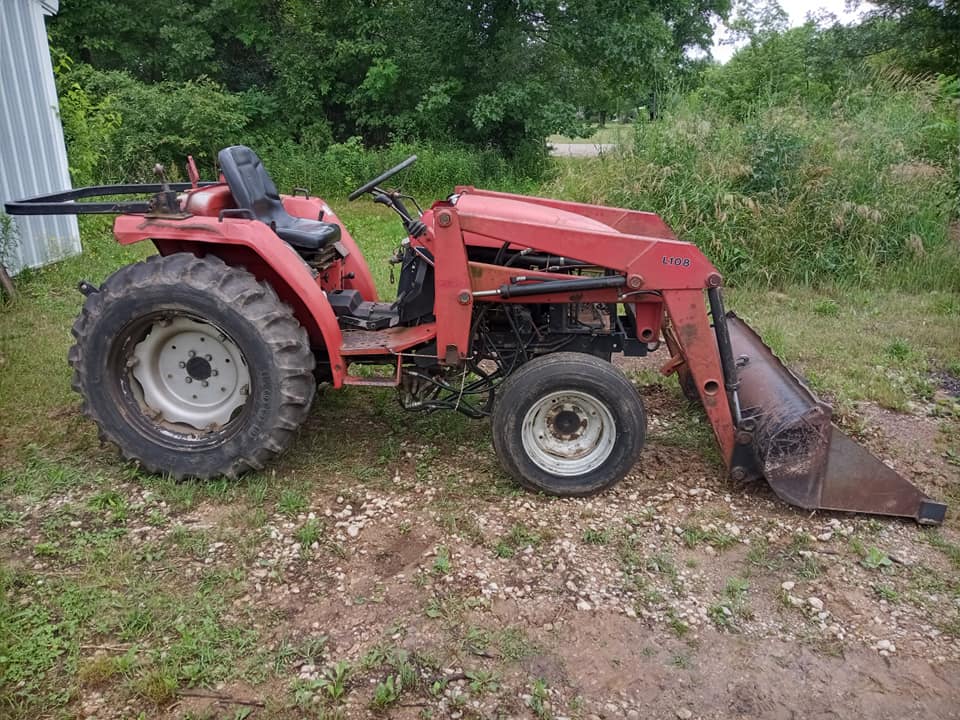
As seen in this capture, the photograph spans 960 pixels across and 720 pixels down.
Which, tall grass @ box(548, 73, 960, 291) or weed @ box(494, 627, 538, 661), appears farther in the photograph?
tall grass @ box(548, 73, 960, 291)

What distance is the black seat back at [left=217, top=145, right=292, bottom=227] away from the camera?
3895mm

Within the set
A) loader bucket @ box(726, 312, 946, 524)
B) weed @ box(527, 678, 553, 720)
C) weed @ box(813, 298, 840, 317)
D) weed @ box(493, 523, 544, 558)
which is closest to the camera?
weed @ box(527, 678, 553, 720)

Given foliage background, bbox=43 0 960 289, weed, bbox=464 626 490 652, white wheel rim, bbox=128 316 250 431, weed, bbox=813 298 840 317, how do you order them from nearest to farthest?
weed, bbox=464 626 490 652 < white wheel rim, bbox=128 316 250 431 < weed, bbox=813 298 840 317 < foliage background, bbox=43 0 960 289

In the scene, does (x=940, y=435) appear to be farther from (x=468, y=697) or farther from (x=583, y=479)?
(x=468, y=697)

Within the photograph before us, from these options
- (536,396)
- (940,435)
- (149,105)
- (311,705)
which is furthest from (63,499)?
(149,105)

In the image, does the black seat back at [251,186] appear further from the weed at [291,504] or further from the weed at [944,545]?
the weed at [944,545]

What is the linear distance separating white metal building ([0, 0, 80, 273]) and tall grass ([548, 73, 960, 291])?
205 inches

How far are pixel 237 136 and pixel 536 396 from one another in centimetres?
1256

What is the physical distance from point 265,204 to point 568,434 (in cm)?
200

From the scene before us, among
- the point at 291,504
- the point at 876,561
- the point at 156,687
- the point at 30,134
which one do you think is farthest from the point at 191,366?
the point at 30,134

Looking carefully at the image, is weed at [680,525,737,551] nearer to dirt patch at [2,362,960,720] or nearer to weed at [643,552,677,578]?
dirt patch at [2,362,960,720]

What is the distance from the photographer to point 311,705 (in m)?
2.41

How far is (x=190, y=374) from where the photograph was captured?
3.70 meters

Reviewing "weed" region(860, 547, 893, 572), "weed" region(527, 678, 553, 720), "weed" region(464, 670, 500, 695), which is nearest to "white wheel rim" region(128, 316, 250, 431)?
"weed" region(464, 670, 500, 695)
